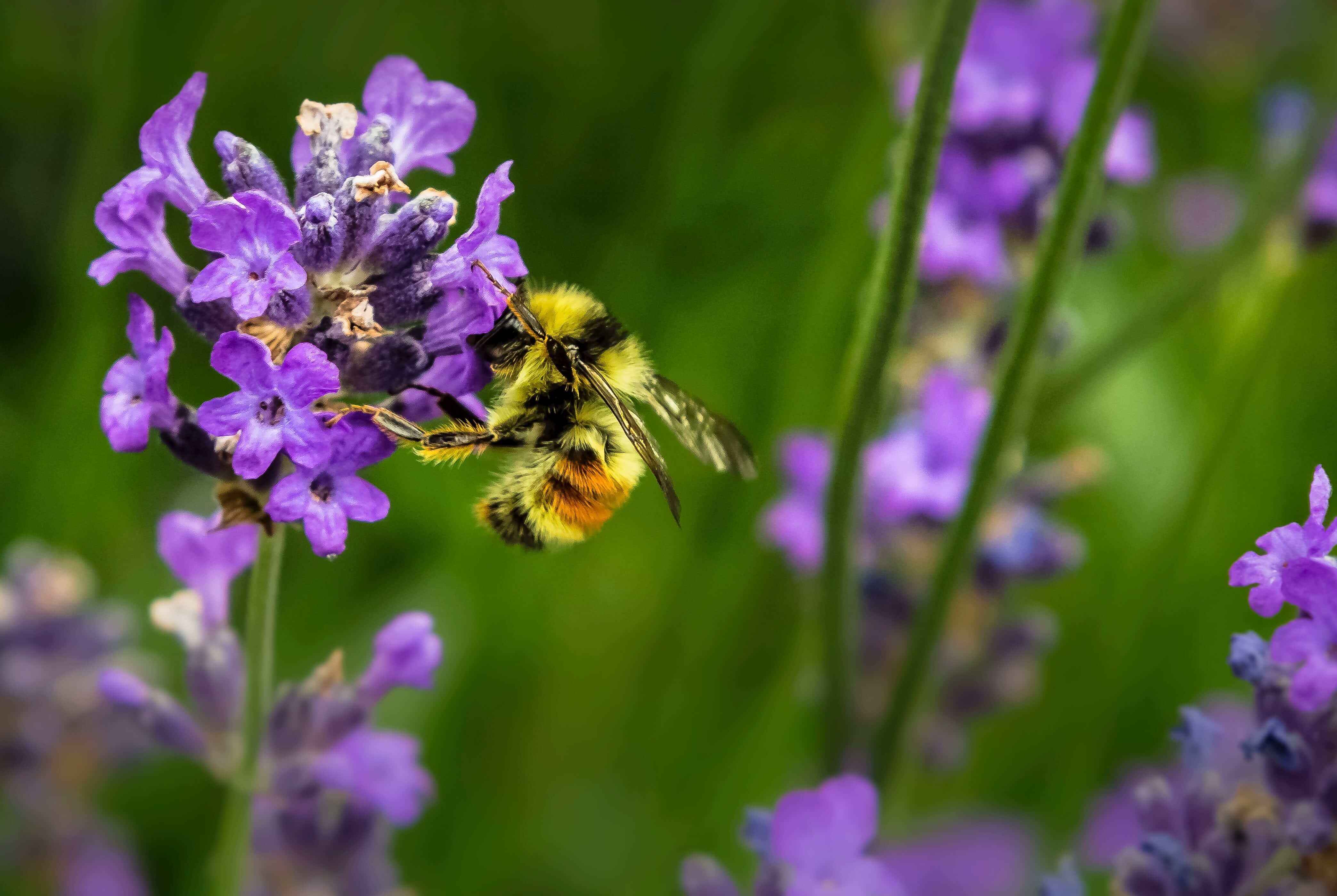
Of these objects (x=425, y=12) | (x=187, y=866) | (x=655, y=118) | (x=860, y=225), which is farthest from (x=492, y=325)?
(x=425, y=12)

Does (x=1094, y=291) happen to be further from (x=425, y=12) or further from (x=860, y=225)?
(x=425, y=12)

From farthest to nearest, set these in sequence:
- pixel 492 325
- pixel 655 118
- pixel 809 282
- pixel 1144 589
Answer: pixel 655 118
pixel 809 282
pixel 1144 589
pixel 492 325

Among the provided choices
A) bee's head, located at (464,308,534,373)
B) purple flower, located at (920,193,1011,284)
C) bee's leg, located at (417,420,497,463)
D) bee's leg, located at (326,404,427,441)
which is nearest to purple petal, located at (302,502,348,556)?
bee's leg, located at (326,404,427,441)

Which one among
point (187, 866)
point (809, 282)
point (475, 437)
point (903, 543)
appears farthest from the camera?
point (809, 282)

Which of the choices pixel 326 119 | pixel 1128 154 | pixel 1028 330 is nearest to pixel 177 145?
pixel 326 119

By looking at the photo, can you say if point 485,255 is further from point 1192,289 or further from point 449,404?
point 1192,289

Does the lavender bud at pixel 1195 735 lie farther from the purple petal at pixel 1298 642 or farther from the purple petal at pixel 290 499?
the purple petal at pixel 290 499

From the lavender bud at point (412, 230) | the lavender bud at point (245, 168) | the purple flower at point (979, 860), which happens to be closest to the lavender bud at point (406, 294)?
the lavender bud at point (412, 230)
